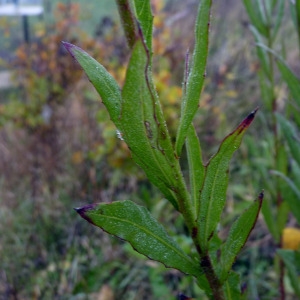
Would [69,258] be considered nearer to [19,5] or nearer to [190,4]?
[19,5]

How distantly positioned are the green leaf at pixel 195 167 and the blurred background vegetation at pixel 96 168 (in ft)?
1.64

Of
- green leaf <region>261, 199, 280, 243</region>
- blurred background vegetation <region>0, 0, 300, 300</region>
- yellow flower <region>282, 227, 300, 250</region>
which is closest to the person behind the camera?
green leaf <region>261, 199, 280, 243</region>

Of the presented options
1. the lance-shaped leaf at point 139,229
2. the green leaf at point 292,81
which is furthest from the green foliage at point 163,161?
the green leaf at point 292,81

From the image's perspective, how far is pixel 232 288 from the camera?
65 cm

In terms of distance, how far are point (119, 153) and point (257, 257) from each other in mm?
1264

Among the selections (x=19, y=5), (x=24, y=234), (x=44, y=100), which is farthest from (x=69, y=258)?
(x=19, y=5)

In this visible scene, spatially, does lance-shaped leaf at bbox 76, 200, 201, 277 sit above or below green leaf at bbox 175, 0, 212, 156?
below

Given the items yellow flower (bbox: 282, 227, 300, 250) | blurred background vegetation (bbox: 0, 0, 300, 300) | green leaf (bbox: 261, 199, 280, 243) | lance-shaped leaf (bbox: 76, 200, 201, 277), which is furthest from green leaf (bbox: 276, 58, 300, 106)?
yellow flower (bbox: 282, 227, 300, 250)

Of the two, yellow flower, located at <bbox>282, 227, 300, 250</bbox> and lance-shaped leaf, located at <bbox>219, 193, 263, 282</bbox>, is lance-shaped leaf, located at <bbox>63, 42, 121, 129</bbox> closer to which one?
lance-shaped leaf, located at <bbox>219, 193, 263, 282</bbox>

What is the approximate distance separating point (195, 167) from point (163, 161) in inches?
3.2

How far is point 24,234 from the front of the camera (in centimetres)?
328

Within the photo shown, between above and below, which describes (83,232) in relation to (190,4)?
below

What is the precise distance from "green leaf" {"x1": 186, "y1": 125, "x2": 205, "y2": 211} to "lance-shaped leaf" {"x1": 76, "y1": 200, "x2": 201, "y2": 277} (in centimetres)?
6

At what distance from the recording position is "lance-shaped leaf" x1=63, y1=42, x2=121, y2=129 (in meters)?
0.51
